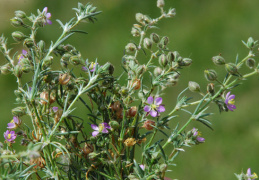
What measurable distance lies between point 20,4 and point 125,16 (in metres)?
0.94

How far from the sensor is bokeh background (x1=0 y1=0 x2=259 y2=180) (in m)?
2.35

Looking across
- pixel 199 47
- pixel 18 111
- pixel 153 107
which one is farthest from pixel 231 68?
pixel 199 47

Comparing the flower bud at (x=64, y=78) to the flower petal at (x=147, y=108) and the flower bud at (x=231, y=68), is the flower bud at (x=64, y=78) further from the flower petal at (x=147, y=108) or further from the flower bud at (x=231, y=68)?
the flower bud at (x=231, y=68)

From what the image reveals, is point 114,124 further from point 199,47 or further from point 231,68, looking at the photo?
point 199,47

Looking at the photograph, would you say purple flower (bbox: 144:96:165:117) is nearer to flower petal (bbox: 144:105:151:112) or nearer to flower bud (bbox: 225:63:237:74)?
flower petal (bbox: 144:105:151:112)

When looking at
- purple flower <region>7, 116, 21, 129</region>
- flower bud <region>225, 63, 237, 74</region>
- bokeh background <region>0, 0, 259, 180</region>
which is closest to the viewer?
flower bud <region>225, 63, 237, 74</region>

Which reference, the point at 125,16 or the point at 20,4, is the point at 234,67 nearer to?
the point at 125,16

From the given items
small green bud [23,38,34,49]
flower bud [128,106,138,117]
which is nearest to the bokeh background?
flower bud [128,106,138,117]

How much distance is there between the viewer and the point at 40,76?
0.80 metres

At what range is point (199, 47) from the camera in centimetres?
279

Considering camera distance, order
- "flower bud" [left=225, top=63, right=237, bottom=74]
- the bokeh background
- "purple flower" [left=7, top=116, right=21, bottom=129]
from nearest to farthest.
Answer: "flower bud" [left=225, top=63, right=237, bottom=74] < "purple flower" [left=7, top=116, right=21, bottom=129] < the bokeh background

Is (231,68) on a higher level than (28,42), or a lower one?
lower

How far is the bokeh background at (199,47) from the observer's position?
235 cm

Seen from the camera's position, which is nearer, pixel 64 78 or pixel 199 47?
pixel 64 78
